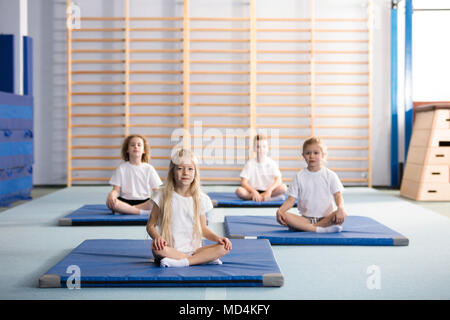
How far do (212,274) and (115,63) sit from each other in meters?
6.10

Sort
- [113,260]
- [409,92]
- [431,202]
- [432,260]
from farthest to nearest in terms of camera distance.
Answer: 1. [409,92]
2. [431,202]
3. [432,260]
4. [113,260]

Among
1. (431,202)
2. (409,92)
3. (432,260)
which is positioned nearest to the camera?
(432,260)

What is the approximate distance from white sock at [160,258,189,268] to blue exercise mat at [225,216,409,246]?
1040 millimetres

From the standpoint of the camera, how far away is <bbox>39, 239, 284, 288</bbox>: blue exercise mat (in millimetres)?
2973

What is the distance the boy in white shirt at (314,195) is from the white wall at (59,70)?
14.6 feet

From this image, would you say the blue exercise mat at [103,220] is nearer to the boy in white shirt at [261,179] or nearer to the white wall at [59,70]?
the boy in white shirt at [261,179]

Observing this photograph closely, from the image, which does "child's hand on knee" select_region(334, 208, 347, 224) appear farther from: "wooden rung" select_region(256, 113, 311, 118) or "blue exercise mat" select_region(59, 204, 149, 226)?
"wooden rung" select_region(256, 113, 311, 118)

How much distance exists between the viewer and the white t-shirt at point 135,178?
209 inches

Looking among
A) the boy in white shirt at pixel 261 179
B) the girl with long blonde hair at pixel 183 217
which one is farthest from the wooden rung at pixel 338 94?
the girl with long blonde hair at pixel 183 217

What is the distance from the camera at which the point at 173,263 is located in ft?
10.5

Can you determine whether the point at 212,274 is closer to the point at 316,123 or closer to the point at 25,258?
the point at 25,258

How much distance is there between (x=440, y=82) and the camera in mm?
8477
